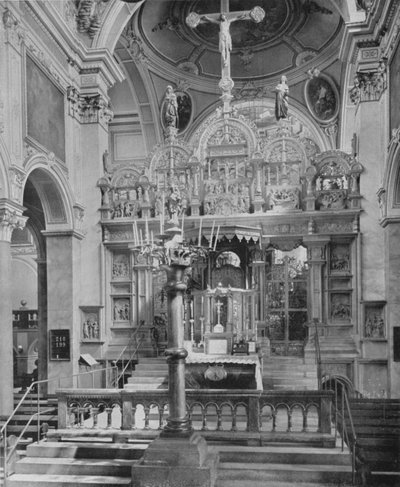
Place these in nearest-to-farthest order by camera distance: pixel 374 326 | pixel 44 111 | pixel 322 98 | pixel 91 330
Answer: pixel 44 111 → pixel 374 326 → pixel 91 330 → pixel 322 98

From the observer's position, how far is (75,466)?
834 centimetres

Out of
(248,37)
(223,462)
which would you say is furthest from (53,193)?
(248,37)

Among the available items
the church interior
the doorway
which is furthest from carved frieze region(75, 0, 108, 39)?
the doorway

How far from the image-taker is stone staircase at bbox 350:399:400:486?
29.0 feet

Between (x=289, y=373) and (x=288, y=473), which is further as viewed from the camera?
(x=289, y=373)

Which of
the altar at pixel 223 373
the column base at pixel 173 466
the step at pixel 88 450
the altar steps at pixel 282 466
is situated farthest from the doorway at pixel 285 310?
the column base at pixel 173 466

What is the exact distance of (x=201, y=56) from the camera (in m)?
22.6

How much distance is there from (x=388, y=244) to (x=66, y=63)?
31.1ft

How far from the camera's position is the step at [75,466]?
27.0 ft

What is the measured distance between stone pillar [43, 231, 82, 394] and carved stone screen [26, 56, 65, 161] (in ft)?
7.23

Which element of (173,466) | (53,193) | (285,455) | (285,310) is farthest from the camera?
(285,310)

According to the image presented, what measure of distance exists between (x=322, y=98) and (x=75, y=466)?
18358mm

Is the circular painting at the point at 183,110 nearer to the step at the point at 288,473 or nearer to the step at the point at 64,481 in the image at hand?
the step at the point at 64,481

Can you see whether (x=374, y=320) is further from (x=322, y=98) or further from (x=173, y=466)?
(x=322, y=98)
